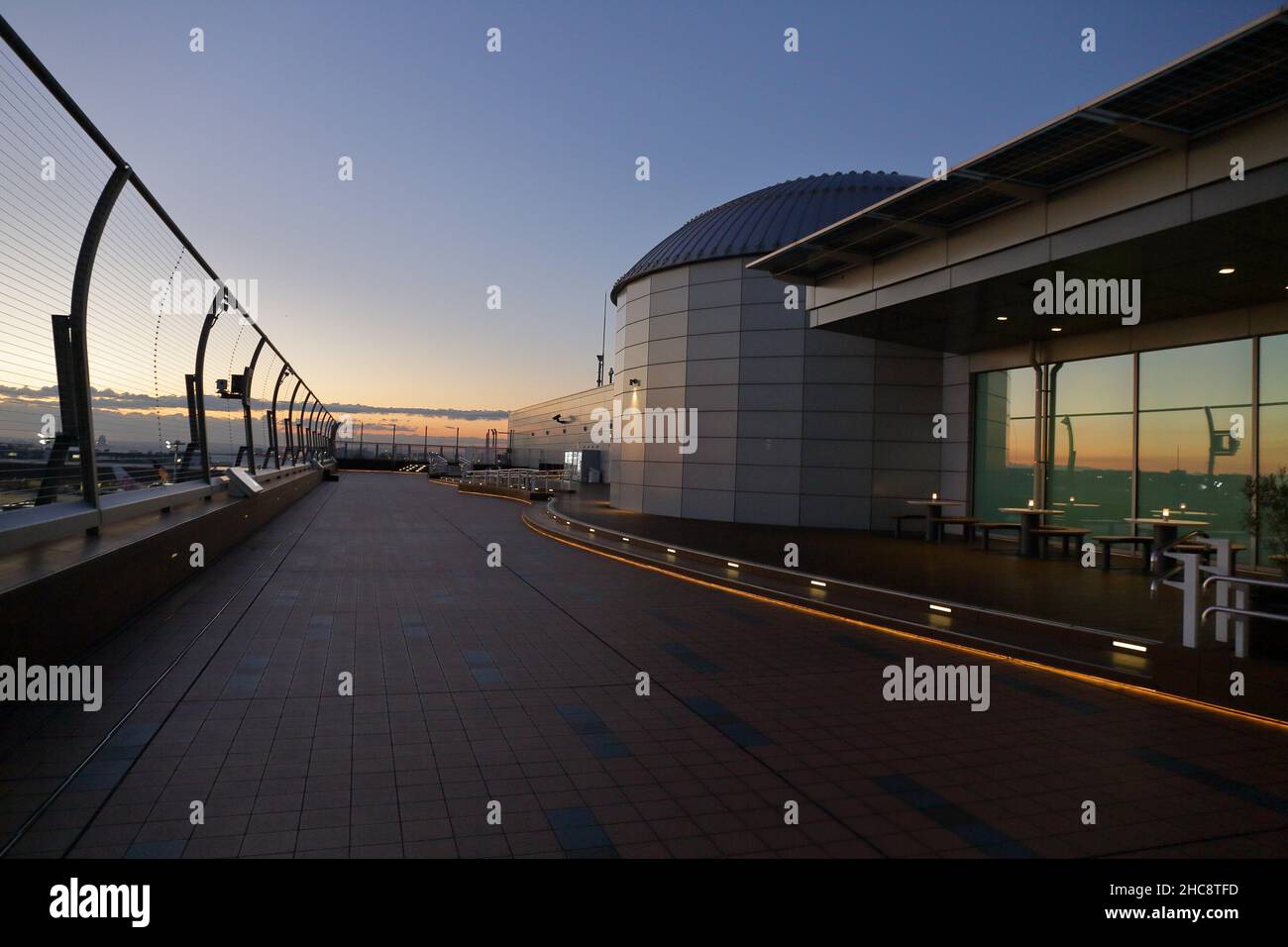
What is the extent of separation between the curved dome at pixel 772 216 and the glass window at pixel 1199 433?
802cm

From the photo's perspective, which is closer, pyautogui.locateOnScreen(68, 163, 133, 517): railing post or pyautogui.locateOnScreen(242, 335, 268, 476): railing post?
pyautogui.locateOnScreen(68, 163, 133, 517): railing post

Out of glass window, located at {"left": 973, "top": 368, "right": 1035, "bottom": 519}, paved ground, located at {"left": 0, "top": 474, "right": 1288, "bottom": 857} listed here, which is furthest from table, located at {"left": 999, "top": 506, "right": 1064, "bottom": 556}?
paved ground, located at {"left": 0, "top": 474, "right": 1288, "bottom": 857}

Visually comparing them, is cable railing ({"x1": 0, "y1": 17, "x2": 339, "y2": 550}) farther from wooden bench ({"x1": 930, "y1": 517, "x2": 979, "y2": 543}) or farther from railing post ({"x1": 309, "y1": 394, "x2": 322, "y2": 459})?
railing post ({"x1": 309, "y1": 394, "x2": 322, "y2": 459})

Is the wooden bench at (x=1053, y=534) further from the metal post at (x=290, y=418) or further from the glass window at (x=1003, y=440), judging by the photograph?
the metal post at (x=290, y=418)

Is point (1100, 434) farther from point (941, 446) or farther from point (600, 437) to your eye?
point (600, 437)

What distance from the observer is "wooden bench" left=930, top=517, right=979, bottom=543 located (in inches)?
597

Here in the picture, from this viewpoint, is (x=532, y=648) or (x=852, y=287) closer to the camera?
(x=532, y=648)

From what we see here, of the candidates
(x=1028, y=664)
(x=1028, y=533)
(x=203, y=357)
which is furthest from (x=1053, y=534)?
(x=203, y=357)

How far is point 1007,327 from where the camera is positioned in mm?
14414

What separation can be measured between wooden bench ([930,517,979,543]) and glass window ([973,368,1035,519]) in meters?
0.69
